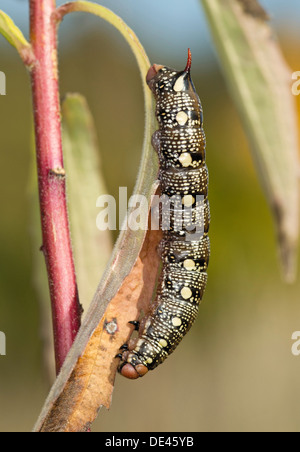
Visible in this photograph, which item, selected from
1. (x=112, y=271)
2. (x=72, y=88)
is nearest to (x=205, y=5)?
(x=112, y=271)

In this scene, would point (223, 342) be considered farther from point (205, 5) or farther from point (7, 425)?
point (205, 5)

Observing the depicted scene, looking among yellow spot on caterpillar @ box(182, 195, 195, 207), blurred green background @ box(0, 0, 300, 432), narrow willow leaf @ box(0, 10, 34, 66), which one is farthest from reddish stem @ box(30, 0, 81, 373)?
blurred green background @ box(0, 0, 300, 432)

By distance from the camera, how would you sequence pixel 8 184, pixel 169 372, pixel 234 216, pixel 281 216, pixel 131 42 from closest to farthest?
pixel 281 216
pixel 131 42
pixel 234 216
pixel 169 372
pixel 8 184

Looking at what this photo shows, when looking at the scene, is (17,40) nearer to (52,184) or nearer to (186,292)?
(52,184)

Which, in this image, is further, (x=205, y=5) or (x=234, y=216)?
(x=234, y=216)

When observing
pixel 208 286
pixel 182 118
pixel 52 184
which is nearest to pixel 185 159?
pixel 182 118

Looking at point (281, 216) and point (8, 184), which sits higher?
point (8, 184)
